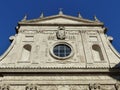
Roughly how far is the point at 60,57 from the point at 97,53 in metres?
2.83

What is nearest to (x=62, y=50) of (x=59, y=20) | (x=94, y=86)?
(x=59, y=20)

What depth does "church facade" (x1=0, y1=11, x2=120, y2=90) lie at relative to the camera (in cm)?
1552

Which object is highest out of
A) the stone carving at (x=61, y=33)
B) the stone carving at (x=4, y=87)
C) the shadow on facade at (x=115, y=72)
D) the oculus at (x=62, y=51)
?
the stone carving at (x=61, y=33)

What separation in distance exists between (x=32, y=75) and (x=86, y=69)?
10.6 ft

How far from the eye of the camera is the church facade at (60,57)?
50.9 feet

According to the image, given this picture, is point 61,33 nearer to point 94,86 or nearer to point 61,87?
point 61,87

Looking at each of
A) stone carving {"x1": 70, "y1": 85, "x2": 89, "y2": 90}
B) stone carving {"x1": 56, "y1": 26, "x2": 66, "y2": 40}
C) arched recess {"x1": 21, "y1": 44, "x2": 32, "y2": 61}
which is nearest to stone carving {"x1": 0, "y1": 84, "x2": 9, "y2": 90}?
arched recess {"x1": 21, "y1": 44, "x2": 32, "y2": 61}

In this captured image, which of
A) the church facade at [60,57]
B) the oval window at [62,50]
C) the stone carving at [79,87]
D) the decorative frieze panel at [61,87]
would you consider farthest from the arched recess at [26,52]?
the stone carving at [79,87]

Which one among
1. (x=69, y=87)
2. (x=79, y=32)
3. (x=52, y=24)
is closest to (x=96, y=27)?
(x=79, y=32)

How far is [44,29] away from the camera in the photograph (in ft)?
65.0

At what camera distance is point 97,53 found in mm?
18500

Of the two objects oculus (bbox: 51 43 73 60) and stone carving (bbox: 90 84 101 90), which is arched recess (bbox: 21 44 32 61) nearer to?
oculus (bbox: 51 43 73 60)

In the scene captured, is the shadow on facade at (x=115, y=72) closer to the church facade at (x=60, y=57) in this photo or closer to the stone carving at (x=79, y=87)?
the church facade at (x=60, y=57)

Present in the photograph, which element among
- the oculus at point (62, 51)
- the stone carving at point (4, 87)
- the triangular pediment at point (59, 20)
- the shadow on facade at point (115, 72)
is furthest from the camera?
the triangular pediment at point (59, 20)
